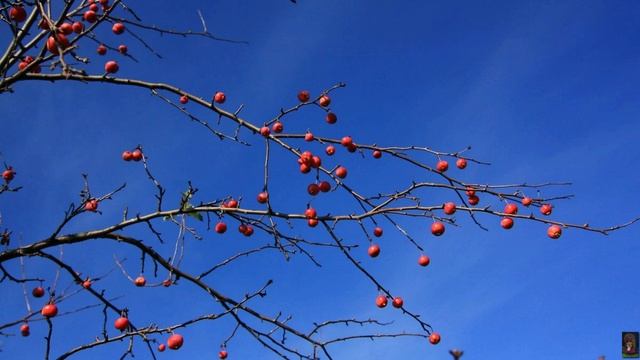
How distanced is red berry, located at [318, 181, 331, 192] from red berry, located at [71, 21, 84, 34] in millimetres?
1869

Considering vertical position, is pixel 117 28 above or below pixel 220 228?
above

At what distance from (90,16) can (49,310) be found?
1876 mm

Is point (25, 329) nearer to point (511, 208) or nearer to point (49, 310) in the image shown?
point (49, 310)

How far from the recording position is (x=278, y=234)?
3428 millimetres

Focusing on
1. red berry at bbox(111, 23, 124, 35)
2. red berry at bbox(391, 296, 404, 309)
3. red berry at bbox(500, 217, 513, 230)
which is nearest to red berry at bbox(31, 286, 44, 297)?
red berry at bbox(111, 23, 124, 35)

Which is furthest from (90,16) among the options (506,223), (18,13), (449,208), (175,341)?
(506,223)

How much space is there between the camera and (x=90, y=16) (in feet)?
11.9

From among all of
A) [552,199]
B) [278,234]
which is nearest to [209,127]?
[278,234]

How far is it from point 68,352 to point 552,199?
10.6 ft

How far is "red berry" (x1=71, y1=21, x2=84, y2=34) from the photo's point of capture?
3.56 metres

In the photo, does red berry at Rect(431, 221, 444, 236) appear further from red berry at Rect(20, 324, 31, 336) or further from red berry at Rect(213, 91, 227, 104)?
red berry at Rect(20, 324, 31, 336)

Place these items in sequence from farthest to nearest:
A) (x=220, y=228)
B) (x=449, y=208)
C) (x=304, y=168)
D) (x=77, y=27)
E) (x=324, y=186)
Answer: (x=220, y=228)
(x=77, y=27)
(x=324, y=186)
(x=449, y=208)
(x=304, y=168)

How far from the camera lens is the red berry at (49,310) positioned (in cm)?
335

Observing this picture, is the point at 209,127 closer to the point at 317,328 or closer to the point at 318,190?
the point at 318,190
